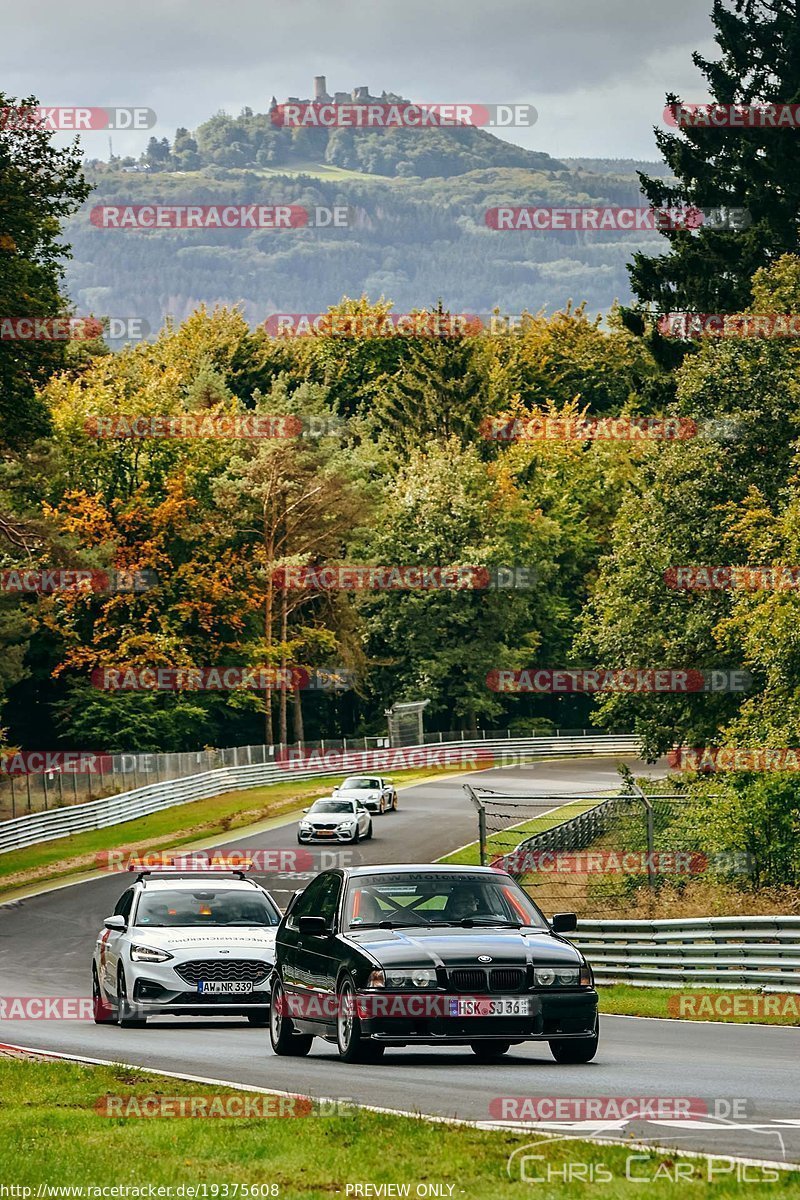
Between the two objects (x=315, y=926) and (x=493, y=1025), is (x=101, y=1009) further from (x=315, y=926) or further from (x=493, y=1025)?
(x=493, y=1025)

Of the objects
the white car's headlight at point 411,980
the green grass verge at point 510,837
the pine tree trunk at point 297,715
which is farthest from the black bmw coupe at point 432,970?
the pine tree trunk at point 297,715

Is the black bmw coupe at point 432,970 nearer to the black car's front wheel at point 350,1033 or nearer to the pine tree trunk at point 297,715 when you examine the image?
the black car's front wheel at point 350,1033

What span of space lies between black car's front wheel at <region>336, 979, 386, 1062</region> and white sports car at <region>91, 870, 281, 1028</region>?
4.84 m

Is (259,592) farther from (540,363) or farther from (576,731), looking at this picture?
(540,363)

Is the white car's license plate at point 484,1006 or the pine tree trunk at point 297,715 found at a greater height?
the white car's license plate at point 484,1006

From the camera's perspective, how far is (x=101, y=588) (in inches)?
2864

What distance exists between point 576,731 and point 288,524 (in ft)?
75.5

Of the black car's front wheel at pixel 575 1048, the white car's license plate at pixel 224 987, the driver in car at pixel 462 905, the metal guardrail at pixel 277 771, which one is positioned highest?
the driver in car at pixel 462 905

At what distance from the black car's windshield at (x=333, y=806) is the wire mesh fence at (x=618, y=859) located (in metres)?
14.3

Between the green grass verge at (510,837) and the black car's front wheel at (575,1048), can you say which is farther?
the green grass verge at (510,837)

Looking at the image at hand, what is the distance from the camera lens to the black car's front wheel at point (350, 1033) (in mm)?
14281

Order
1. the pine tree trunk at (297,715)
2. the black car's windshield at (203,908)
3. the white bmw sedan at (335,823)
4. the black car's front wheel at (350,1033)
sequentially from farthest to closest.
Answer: the pine tree trunk at (297,715) → the white bmw sedan at (335,823) → the black car's windshield at (203,908) → the black car's front wheel at (350,1033)

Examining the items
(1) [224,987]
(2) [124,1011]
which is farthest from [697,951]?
(2) [124,1011]

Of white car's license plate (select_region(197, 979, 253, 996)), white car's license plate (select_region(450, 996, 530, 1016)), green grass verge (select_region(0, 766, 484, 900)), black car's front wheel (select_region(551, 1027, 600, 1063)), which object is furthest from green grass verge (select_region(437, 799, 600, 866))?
white car's license plate (select_region(450, 996, 530, 1016))
